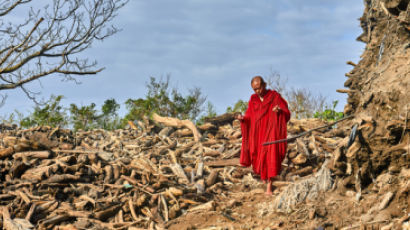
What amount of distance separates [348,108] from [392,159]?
3716mm

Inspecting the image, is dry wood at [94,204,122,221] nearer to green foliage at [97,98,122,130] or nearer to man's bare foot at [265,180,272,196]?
→ man's bare foot at [265,180,272,196]

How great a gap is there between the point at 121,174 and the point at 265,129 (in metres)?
2.94

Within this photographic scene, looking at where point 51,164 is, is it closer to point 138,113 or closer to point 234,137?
point 234,137

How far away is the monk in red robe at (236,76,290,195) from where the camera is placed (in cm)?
677

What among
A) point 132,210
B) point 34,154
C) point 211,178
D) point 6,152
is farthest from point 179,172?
point 6,152

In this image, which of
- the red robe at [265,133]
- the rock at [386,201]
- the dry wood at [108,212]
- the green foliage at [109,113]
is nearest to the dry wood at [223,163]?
the red robe at [265,133]

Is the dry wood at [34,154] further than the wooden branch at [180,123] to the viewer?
No

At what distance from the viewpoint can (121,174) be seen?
7.46 metres

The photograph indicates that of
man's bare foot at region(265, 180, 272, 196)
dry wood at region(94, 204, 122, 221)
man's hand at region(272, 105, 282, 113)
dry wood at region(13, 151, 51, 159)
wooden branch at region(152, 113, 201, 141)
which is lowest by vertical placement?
dry wood at region(94, 204, 122, 221)

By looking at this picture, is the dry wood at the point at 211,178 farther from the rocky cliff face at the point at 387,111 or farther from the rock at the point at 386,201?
the rock at the point at 386,201

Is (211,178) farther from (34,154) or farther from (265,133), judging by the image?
(34,154)

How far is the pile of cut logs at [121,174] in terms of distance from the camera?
6199 millimetres

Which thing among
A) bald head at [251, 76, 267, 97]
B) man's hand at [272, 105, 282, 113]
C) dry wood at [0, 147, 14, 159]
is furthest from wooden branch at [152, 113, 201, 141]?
dry wood at [0, 147, 14, 159]

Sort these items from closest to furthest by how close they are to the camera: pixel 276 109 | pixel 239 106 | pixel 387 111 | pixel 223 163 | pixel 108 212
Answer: pixel 387 111 → pixel 108 212 → pixel 276 109 → pixel 223 163 → pixel 239 106
